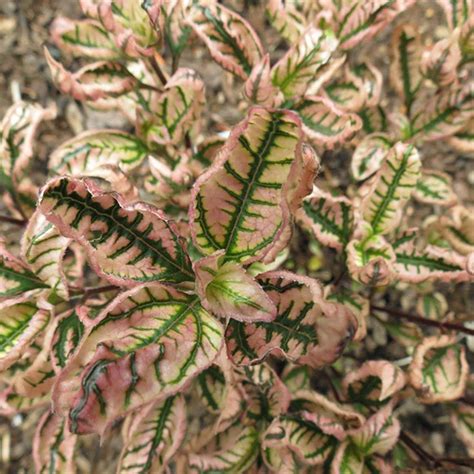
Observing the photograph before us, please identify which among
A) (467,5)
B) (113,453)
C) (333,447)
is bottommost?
(113,453)

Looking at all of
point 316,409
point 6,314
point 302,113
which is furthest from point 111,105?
point 316,409

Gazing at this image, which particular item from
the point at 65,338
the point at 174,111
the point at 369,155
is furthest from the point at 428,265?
the point at 65,338

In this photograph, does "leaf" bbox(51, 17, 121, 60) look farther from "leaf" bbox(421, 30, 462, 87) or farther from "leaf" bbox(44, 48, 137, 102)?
"leaf" bbox(421, 30, 462, 87)

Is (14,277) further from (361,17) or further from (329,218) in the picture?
(361,17)

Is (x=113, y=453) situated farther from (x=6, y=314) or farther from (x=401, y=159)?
(x=401, y=159)

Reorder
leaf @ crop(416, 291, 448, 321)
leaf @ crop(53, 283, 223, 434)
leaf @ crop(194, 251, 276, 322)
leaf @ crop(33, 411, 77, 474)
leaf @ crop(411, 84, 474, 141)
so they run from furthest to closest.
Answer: leaf @ crop(416, 291, 448, 321), leaf @ crop(411, 84, 474, 141), leaf @ crop(33, 411, 77, 474), leaf @ crop(194, 251, 276, 322), leaf @ crop(53, 283, 223, 434)

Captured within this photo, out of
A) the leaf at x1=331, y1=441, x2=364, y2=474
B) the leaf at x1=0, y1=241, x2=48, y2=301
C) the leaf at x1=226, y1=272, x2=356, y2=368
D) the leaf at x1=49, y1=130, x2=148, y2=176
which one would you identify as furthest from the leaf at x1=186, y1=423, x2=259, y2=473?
the leaf at x1=49, y1=130, x2=148, y2=176

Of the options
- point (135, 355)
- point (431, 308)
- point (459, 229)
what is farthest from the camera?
point (431, 308)
